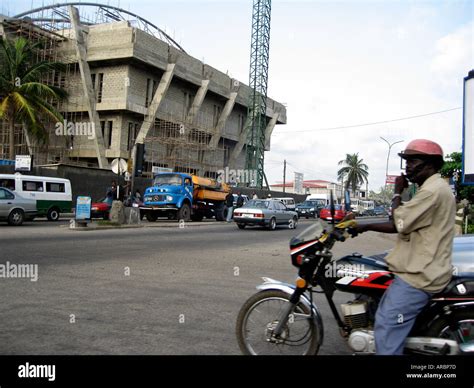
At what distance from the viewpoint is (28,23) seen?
36.2 meters

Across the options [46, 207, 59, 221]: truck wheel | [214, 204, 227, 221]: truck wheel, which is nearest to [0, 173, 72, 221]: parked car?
[46, 207, 59, 221]: truck wheel

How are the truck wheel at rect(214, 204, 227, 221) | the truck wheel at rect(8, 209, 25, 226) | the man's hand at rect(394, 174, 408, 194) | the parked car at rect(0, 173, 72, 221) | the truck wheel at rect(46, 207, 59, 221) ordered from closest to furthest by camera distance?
the man's hand at rect(394, 174, 408, 194) → the truck wheel at rect(8, 209, 25, 226) → the parked car at rect(0, 173, 72, 221) → the truck wheel at rect(46, 207, 59, 221) → the truck wheel at rect(214, 204, 227, 221)

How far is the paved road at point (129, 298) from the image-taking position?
4.48 m

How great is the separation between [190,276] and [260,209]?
525 inches

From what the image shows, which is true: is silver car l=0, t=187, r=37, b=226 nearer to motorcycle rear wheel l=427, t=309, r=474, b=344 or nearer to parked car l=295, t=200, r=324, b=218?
motorcycle rear wheel l=427, t=309, r=474, b=344

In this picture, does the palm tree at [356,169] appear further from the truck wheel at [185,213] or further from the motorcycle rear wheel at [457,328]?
the motorcycle rear wheel at [457,328]

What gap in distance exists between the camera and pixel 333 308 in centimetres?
388

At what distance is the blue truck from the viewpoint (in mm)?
23672

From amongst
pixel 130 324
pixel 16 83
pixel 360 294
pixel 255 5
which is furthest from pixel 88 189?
pixel 255 5

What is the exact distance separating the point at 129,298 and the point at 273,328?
3161 millimetres

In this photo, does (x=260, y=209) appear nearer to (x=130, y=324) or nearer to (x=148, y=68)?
(x=130, y=324)

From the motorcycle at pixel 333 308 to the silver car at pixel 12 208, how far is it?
53.3 ft

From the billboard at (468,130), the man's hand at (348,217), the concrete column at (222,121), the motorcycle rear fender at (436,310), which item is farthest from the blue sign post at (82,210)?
the concrete column at (222,121)

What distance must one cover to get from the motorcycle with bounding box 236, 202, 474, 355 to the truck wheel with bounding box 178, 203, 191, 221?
789 inches
